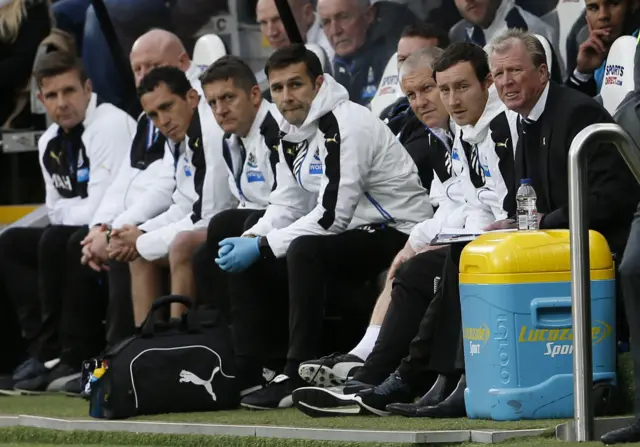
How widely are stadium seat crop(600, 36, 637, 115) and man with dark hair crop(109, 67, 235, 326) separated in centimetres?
195

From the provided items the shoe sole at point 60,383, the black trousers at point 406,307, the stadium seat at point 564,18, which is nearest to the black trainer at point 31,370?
the shoe sole at point 60,383

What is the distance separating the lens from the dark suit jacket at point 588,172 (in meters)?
4.42

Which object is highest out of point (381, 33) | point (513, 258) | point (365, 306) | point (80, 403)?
point (381, 33)

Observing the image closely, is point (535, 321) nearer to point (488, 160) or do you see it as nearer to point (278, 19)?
point (488, 160)

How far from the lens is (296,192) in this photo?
19.3ft

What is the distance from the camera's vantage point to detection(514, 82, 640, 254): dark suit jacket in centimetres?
442

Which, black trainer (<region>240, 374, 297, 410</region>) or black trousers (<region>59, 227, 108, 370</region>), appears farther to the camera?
black trousers (<region>59, 227, 108, 370</region>)

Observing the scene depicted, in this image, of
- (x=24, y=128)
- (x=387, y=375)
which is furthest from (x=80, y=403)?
(x=24, y=128)

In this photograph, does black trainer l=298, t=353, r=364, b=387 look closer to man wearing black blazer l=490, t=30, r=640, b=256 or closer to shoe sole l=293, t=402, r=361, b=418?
shoe sole l=293, t=402, r=361, b=418

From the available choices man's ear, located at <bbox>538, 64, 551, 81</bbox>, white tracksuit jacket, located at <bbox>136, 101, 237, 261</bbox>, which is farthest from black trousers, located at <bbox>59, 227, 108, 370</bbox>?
man's ear, located at <bbox>538, 64, 551, 81</bbox>

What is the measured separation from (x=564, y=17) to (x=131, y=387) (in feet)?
7.31

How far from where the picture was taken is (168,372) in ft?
17.5

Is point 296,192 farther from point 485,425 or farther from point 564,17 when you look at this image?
point 485,425

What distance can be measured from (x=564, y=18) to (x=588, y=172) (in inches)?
57.9
